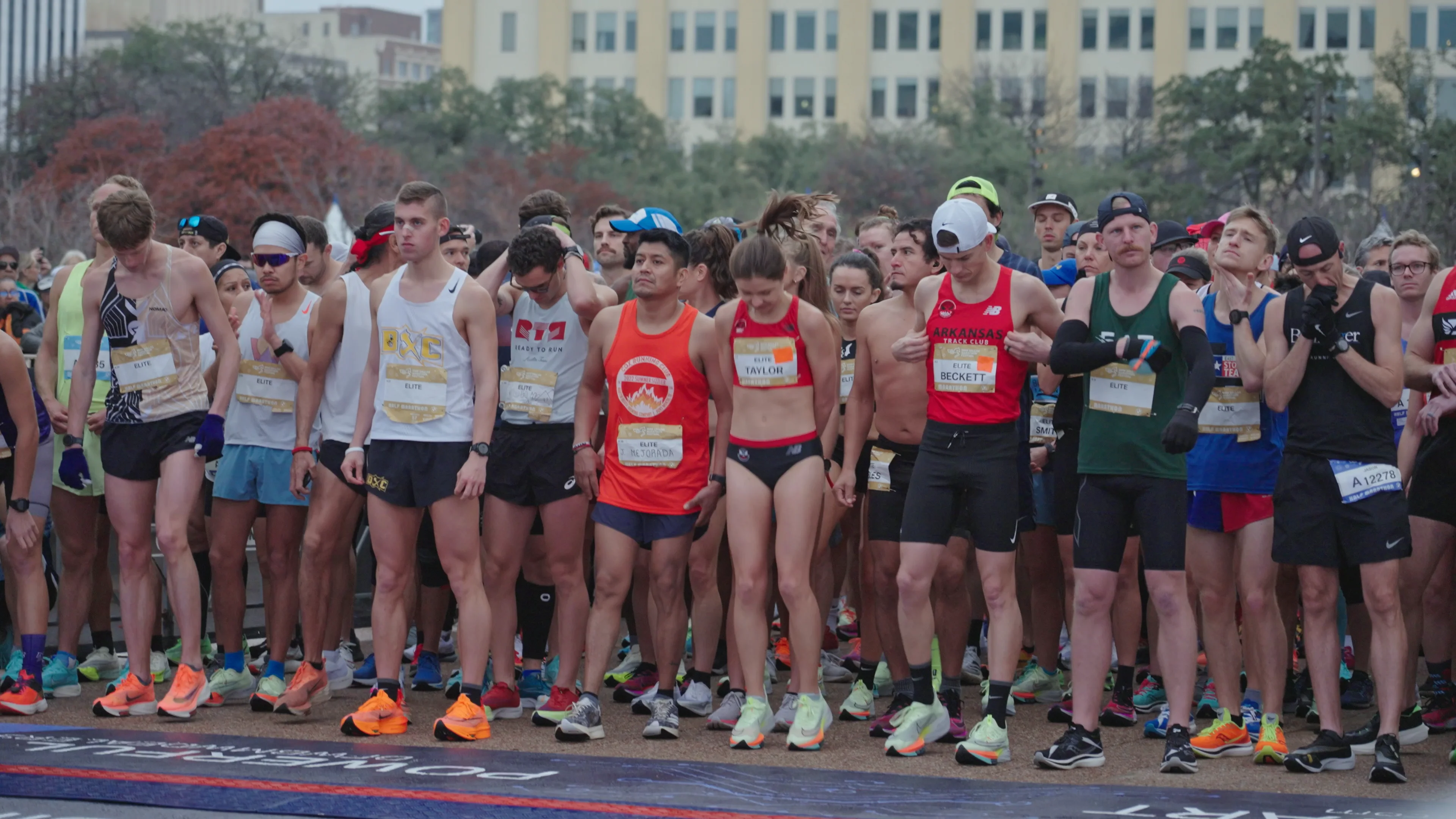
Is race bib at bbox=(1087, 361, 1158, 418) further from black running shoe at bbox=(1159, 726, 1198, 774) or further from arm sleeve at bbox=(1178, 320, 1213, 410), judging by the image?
black running shoe at bbox=(1159, 726, 1198, 774)

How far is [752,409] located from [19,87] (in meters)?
49.3

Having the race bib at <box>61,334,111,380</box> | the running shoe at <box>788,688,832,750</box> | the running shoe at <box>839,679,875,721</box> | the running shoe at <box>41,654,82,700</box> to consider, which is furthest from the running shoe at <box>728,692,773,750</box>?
the race bib at <box>61,334,111,380</box>

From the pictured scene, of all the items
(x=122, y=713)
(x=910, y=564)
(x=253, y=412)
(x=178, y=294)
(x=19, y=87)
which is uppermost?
(x=19, y=87)

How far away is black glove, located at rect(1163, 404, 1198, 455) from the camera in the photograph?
246 inches

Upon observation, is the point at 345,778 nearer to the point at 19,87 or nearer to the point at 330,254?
the point at 330,254

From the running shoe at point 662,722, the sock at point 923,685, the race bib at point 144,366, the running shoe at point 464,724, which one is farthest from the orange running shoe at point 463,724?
the race bib at point 144,366

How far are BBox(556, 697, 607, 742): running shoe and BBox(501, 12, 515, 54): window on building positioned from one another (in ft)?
243

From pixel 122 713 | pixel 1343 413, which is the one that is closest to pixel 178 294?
pixel 122 713

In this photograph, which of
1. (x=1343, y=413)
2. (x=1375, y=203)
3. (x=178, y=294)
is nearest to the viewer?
(x=1343, y=413)

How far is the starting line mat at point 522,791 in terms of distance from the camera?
5.64 metres

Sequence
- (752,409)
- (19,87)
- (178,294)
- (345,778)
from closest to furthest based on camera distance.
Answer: (345,778)
(752,409)
(178,294)
(19,87)

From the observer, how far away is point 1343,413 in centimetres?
670

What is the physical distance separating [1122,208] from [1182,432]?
1.05 meters

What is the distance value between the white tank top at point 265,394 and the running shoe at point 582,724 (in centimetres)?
203
